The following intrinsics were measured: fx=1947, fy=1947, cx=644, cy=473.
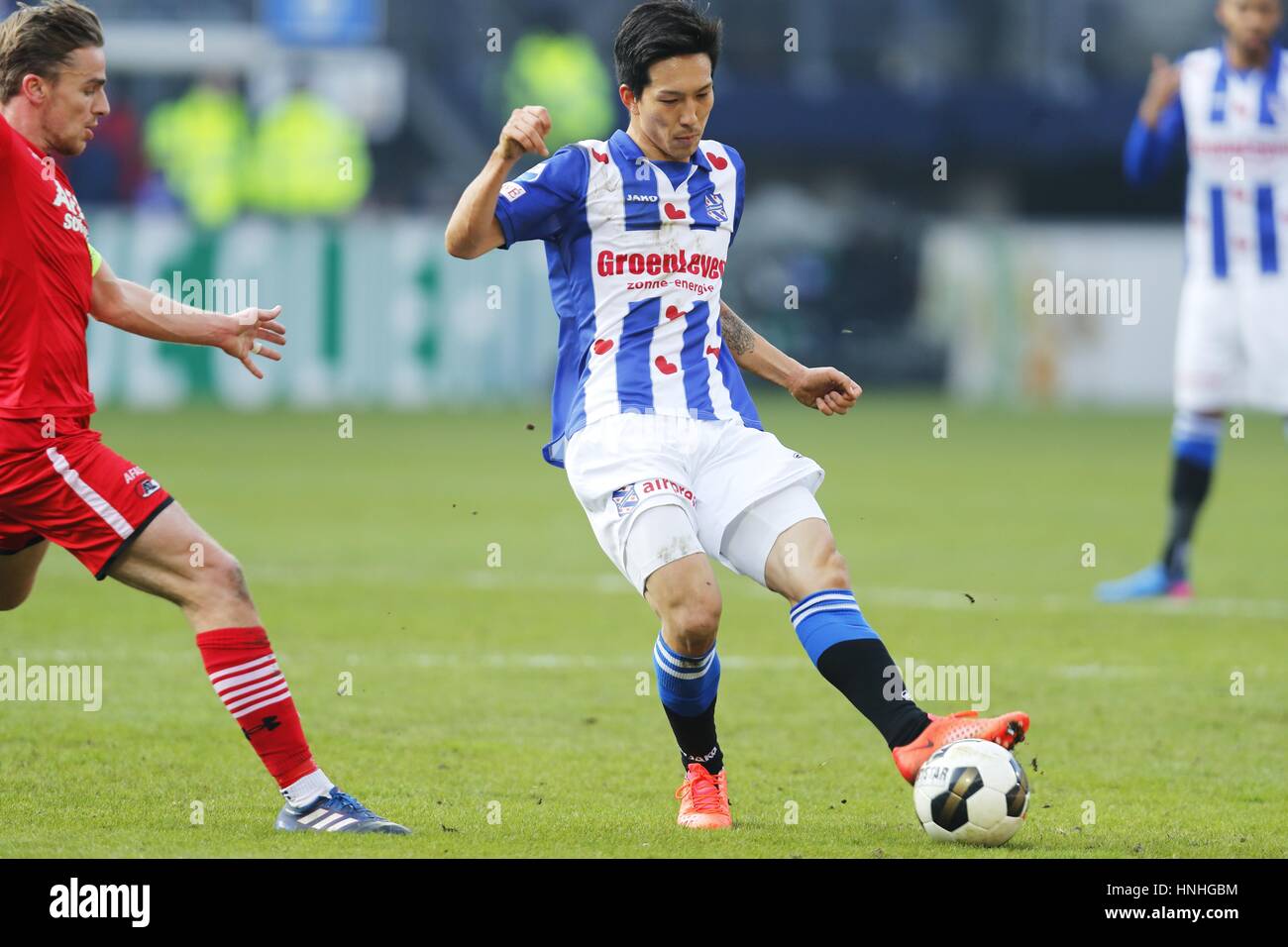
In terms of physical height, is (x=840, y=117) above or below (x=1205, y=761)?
above

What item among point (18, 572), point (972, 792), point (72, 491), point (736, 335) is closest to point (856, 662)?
point (972, 792)

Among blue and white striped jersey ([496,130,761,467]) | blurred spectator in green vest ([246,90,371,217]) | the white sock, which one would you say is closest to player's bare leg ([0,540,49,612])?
the white sock

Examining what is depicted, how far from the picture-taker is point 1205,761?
20.9 ft

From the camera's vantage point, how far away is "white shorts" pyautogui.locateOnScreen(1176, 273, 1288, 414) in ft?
32.9

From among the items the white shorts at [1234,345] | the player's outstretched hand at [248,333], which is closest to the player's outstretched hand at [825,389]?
the player's outstretched hand at [248,333]

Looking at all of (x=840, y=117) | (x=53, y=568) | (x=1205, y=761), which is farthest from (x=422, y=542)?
(x=840, y=117)

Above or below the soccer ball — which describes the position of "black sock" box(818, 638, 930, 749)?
above

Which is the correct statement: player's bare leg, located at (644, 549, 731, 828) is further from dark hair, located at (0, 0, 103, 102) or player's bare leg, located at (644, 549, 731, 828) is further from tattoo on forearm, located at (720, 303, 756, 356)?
dark hair, located at (0, 0, 103, 102)

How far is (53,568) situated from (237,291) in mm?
10728

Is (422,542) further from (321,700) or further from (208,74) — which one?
(208,74)

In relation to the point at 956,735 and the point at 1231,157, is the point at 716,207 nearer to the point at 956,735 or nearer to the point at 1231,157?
the point at 956,735

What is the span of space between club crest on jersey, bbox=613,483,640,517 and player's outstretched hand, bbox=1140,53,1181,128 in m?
5.52
